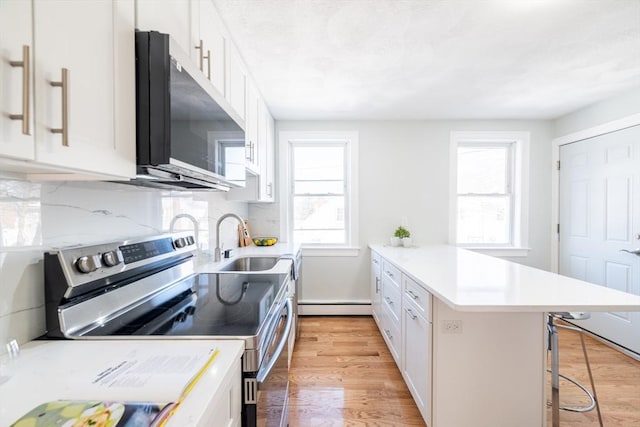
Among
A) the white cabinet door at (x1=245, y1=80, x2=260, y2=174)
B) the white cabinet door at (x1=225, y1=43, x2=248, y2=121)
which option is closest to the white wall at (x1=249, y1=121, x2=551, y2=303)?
the white cabinet door at (x1=245, y1=80, x2=260, y2=174)

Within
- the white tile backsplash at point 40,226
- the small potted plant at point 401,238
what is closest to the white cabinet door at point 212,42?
the white tile backsplash at point 40,226

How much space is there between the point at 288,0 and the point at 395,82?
4.07 feet

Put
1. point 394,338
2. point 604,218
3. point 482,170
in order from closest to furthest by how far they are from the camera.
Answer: point 394,338 → point 604,218 → point 482,170

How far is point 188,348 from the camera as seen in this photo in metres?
0.77

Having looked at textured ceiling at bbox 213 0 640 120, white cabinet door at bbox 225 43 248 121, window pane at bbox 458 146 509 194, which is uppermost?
textured ceiling at bbox 213 0 640 120

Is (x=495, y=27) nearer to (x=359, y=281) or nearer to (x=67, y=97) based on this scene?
(x=67, y=97)

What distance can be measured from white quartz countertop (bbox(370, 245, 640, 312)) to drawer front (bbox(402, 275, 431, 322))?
5 centimetres

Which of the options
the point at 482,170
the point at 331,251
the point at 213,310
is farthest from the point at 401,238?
the point at 213,310

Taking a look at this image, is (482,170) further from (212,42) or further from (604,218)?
(212,42)

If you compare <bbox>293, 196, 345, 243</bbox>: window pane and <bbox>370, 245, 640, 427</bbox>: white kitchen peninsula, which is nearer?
<bbox>370, 245, 640, 427</bbox>: white kitchen peninsula

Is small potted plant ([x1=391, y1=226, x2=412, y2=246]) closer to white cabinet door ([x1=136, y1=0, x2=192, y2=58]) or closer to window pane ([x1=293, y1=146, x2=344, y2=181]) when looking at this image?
window pane ([x1=293, y1=146, x2=344, y2=181])

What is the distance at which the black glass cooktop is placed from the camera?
2.91 feet

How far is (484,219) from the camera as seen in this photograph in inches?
139

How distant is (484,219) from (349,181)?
176cm
